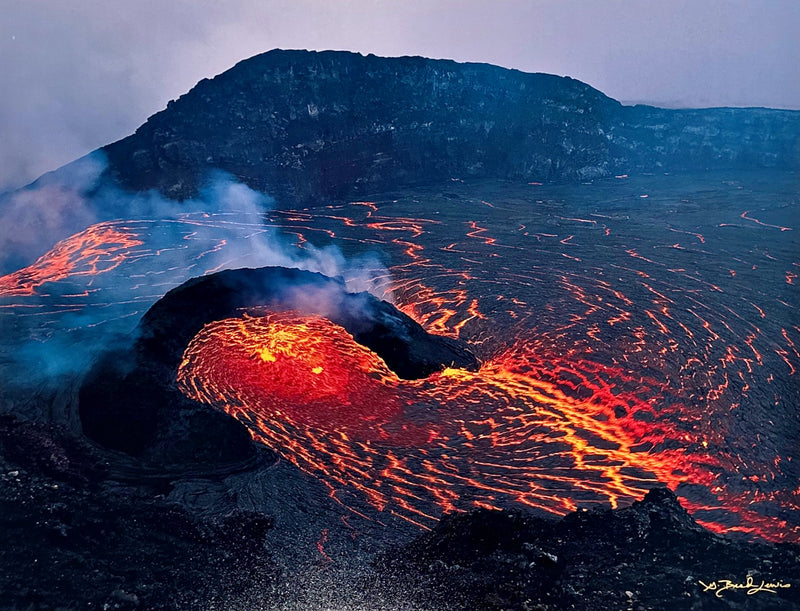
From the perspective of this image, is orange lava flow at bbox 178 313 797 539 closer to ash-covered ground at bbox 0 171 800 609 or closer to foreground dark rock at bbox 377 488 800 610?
ash-covered ground at bbox 0 171 800 609

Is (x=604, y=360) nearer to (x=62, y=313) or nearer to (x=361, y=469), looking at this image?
(x=361, y=469)

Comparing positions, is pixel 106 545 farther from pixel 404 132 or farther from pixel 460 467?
pixel 404 132

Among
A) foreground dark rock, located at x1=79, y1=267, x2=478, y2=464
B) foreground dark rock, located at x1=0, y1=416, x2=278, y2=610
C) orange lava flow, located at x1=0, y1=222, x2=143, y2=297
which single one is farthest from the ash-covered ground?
orange lava flow, located at x1=0, y1=222, x2=143, y2=297

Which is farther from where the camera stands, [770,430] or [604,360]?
[604,360]

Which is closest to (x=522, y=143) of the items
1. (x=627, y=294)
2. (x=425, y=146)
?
(x=425, y=146)
